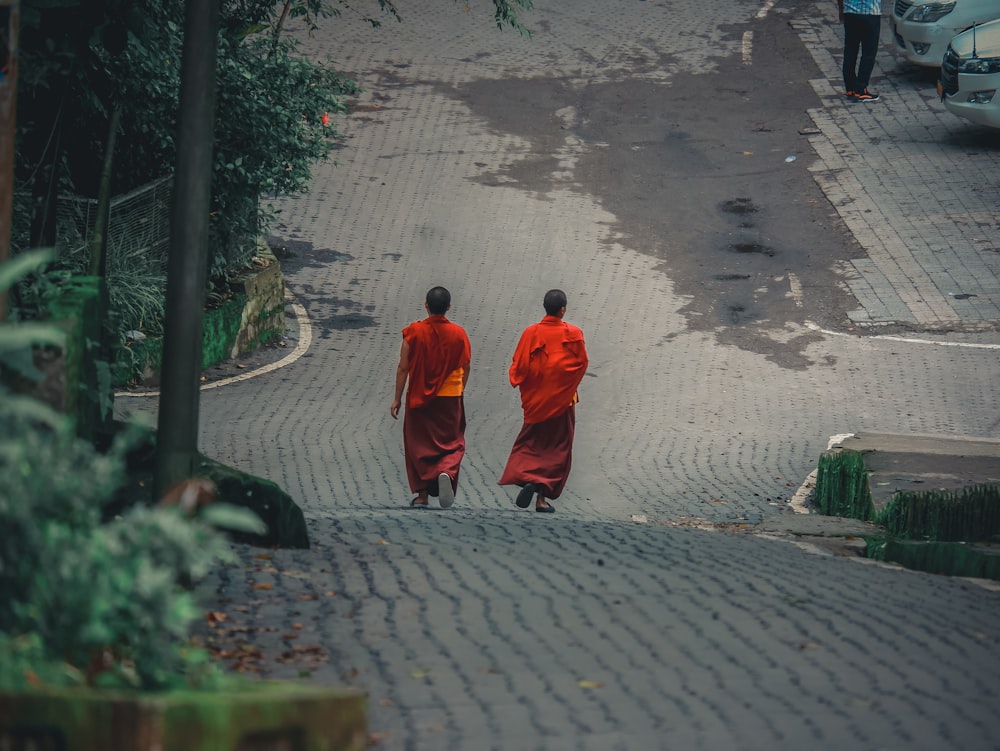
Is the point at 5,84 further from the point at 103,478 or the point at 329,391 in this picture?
the point at 329,391

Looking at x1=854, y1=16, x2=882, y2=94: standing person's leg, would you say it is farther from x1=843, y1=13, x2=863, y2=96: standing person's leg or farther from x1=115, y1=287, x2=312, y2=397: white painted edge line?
x1=115, y1=287, x2=312, y2=397: white painted edge line

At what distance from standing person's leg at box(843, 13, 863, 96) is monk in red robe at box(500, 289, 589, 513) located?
1158cm

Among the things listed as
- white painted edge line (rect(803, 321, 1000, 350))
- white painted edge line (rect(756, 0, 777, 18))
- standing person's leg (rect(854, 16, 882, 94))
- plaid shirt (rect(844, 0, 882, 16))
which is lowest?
white painted edge line (rect(803, 321, 1000, 350))

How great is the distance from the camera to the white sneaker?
31.7 feet

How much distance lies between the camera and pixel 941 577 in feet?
22.8

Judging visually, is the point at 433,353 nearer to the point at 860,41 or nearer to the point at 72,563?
the point at 72,563

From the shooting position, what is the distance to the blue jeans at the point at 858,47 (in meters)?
19.6

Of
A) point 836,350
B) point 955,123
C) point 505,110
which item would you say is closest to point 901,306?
point 836,350

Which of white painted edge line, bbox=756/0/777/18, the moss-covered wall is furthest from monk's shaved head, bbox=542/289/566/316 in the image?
white painted edge line, bbox=756/0/777/18

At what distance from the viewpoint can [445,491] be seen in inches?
381

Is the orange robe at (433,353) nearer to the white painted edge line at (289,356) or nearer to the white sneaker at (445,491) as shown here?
the white sneaker at (445,491)

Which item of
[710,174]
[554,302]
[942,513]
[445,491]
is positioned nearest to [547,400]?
[554,302]

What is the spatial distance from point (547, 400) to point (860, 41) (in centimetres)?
1230

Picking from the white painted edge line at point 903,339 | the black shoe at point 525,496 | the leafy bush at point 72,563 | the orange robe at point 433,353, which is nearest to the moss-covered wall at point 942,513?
the black shoe at point 525,496
